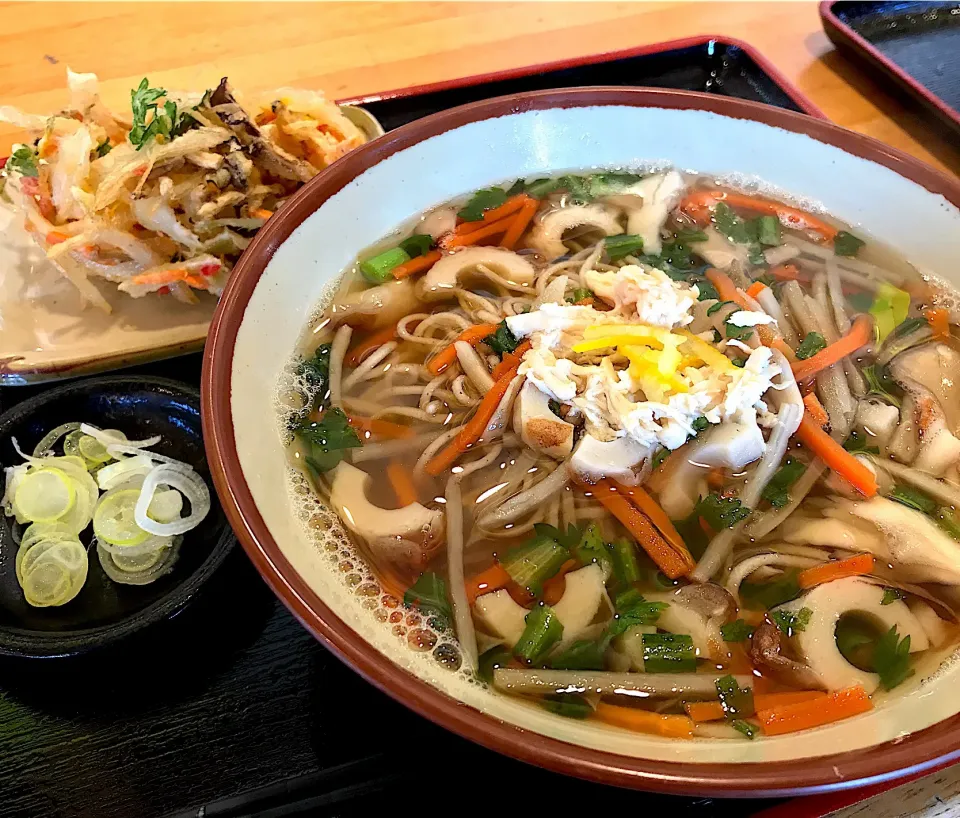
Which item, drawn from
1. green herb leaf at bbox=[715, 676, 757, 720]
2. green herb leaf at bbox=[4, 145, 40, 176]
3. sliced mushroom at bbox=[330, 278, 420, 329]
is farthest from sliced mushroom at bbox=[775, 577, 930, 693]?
green herb leaf at bbox=[4, 145, 40, 176]

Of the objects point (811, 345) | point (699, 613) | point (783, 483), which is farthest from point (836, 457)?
point (699, 613)

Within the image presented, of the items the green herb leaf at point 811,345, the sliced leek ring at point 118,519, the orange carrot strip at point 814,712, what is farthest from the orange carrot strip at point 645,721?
the sliced leek ring at point 118,519

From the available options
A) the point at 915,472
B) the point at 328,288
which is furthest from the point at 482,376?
the point at 915,472

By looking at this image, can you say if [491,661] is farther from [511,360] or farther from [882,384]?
[882,384]

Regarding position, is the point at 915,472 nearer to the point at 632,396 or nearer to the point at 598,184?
the point at 632,396

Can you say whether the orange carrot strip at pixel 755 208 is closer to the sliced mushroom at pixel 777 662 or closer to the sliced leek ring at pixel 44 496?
the sliced mushroom at pixel 777 662

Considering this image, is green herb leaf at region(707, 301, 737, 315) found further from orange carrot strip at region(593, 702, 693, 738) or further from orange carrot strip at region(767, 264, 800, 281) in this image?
orange carrot strip at region(593, 702, 693, 738)
